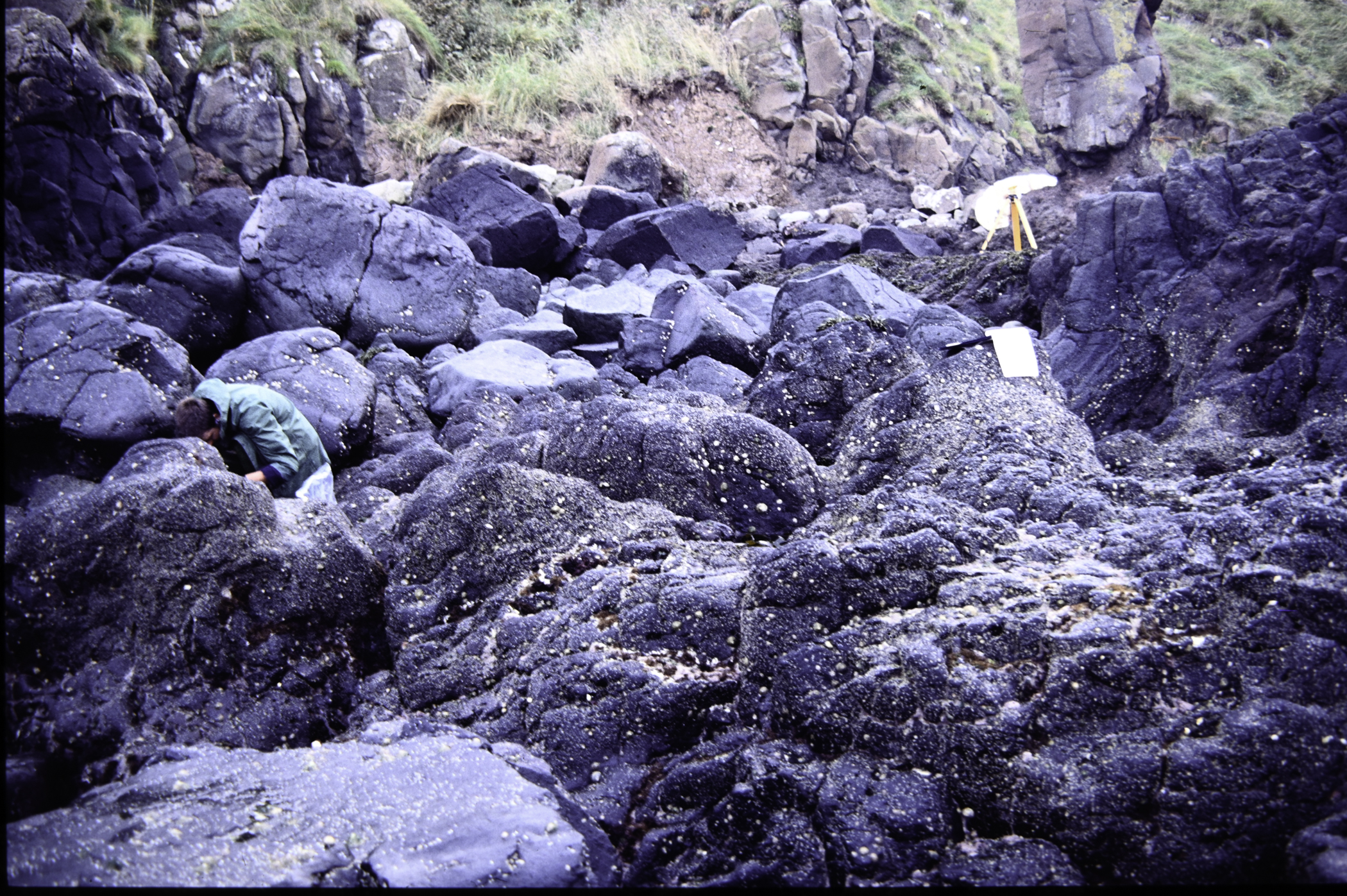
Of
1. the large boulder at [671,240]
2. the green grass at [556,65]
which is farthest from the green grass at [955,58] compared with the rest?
the large boulder at [671,240]

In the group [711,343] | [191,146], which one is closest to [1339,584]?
Result: [711,343]

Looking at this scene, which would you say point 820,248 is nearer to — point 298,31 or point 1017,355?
point 1017,355

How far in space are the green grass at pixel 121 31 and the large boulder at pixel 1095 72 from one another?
1186cm

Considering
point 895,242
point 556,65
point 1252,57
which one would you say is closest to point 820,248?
point 895,242

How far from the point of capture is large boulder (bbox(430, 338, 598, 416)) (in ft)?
20.2

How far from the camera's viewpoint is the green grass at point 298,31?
12797 mm

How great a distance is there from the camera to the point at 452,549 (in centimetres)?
327

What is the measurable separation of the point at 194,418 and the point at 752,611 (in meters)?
3.39

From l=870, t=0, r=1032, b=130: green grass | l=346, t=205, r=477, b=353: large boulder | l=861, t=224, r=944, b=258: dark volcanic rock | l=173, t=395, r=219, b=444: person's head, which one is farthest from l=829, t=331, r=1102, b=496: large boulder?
l=870, t=0, r=1032, b=130: green grass

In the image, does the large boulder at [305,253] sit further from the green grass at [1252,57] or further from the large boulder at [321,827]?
the green grass at [1252,57]

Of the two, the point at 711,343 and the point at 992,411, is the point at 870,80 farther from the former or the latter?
the point at 992,411

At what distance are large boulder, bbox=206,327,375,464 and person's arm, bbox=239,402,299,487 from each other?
2.59ft

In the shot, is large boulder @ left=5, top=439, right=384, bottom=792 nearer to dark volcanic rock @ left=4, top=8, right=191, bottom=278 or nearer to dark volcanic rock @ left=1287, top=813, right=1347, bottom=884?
dark volcanic rock @ left=1287, top=813, right=1347, bottom=884

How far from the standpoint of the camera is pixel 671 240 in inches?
449
